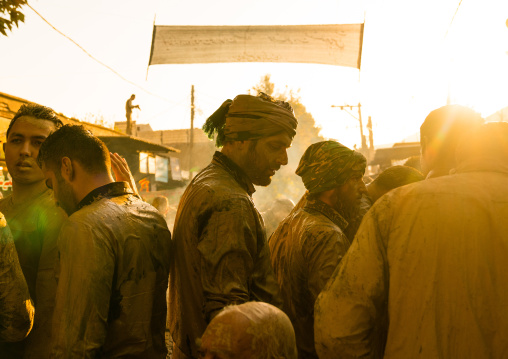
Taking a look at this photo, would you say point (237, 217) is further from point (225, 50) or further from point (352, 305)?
point (225, 50)

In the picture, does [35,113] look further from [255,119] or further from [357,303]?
[357,303]

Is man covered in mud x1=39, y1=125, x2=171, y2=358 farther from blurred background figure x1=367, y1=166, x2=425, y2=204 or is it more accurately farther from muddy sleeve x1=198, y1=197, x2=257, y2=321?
blurred background figure x1=367, y1=166, x2=425, y2=204

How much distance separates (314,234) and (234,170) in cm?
63

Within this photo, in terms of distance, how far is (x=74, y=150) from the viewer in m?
2.04

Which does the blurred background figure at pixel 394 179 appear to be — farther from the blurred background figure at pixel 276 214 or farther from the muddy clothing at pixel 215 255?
the blurred background figure at pixel 276 214

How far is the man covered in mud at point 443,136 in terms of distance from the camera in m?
2.96

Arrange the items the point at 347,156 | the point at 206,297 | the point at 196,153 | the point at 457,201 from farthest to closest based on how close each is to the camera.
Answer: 1. the point at 196,153
2. the point at 347,156
3. the point at 206,297
4. the point at 457,201

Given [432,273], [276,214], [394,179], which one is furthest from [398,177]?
[276,214]

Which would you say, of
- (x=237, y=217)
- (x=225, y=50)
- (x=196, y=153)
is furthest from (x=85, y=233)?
(x=196, y=153)

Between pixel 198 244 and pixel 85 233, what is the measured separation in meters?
0.50

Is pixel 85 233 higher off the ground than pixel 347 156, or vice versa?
pixel 347 156

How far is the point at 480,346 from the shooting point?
1576mm

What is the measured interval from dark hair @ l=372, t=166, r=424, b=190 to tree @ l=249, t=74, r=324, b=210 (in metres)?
26.3

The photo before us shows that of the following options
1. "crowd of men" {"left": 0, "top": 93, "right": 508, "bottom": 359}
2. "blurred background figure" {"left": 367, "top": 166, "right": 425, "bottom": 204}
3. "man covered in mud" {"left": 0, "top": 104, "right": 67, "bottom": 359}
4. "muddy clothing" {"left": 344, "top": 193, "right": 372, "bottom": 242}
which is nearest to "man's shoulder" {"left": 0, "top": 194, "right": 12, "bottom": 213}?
"man covered in mud" {"left": 0, "top": 104, "right": 67, "bottom": 359}
